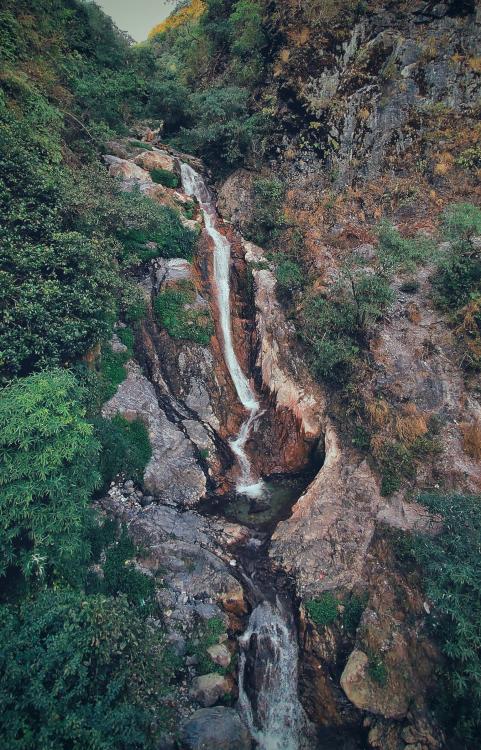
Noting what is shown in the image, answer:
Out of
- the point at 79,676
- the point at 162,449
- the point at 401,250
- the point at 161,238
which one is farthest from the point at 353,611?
the point at 161,238

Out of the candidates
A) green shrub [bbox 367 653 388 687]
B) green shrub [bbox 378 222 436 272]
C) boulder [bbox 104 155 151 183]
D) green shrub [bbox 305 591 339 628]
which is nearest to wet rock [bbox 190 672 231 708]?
green shrub [bbox 305 591 339 628]

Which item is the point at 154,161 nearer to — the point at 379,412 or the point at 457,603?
the point at 379,412

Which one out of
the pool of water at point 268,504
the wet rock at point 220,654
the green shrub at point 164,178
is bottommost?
the wet rock at point 220,654

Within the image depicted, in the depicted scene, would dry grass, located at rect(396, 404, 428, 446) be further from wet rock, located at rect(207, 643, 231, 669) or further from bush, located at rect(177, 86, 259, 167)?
bush, located at rect(177, 86, 259, 167)

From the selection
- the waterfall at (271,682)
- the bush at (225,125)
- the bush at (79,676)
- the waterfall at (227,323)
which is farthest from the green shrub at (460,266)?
the bush at (79,676)

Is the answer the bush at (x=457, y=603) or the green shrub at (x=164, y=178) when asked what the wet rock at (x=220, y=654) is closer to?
the bush at (x=457, y=603)

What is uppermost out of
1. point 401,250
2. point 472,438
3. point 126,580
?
point 401,250
